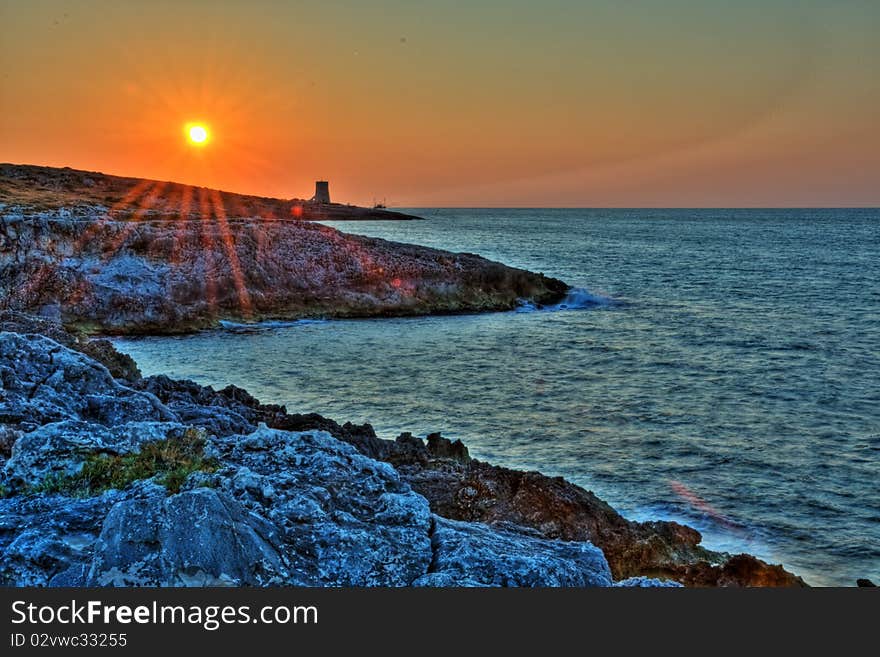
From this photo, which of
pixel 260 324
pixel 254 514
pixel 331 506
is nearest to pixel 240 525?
pixel 254 514

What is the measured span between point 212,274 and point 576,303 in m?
26.1

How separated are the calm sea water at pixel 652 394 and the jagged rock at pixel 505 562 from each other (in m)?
7.22

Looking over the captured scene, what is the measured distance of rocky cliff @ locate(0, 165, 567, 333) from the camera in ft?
129

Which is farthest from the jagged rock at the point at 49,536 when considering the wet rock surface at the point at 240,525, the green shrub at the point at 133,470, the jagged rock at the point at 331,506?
the jagged rock at the point at 331,506

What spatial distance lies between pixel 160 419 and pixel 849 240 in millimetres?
147804

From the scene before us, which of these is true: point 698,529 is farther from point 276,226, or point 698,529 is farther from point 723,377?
point 276,226

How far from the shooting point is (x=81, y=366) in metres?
12.7

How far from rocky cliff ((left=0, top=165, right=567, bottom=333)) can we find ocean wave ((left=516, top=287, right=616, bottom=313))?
881mm

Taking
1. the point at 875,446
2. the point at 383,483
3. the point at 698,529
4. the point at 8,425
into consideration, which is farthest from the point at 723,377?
the point at 8,425

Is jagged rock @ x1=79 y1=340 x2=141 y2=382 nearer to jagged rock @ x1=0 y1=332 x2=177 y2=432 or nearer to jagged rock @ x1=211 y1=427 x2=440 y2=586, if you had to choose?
jagged rock @ x1=0 y1=332 x2=177 y2=432

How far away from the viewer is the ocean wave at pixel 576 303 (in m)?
51.0

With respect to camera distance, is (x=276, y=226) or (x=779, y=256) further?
(x=779, y=256)

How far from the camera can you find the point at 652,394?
86.2 feet

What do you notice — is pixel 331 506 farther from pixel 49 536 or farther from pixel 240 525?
pixel 49 536
